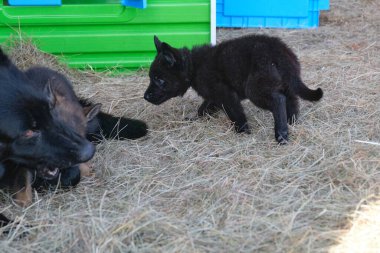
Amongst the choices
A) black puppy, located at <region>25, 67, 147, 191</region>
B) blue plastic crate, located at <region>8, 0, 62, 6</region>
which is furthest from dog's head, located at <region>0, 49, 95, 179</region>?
blue plastic crate, located at <region>8, 0, 62, 6</region>

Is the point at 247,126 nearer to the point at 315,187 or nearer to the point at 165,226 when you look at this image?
the point at 315,187

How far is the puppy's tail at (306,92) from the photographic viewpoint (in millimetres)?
4195

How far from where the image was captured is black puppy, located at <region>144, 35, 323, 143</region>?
4047mm

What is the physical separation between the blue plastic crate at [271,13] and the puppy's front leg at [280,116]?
4.04 m

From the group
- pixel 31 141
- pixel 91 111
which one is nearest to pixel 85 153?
pixel 31 141

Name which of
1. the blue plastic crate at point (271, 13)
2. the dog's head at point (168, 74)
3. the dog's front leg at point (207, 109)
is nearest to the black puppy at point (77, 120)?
the dog's head at point (168, 74)

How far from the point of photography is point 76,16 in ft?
19.2

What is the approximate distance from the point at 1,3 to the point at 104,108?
75.4 inches

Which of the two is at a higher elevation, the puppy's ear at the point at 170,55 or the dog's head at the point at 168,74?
the puppy's ear at the point at 170,55

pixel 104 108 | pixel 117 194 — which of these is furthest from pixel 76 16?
pixel 117 194

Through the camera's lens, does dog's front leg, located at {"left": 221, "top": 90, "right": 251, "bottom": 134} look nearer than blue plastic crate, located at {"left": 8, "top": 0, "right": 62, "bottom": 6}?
Yes

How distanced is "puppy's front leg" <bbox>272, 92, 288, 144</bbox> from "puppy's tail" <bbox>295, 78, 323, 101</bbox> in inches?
9.8

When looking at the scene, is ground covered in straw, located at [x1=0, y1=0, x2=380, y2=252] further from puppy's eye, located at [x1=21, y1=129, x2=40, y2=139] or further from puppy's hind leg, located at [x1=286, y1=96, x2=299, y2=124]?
puppy's eye, located at [x1=21, y1=129, x2=40, y2=139]

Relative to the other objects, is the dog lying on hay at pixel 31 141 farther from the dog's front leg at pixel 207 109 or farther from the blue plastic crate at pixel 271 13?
the blue plastic crate at pixel 271 13
